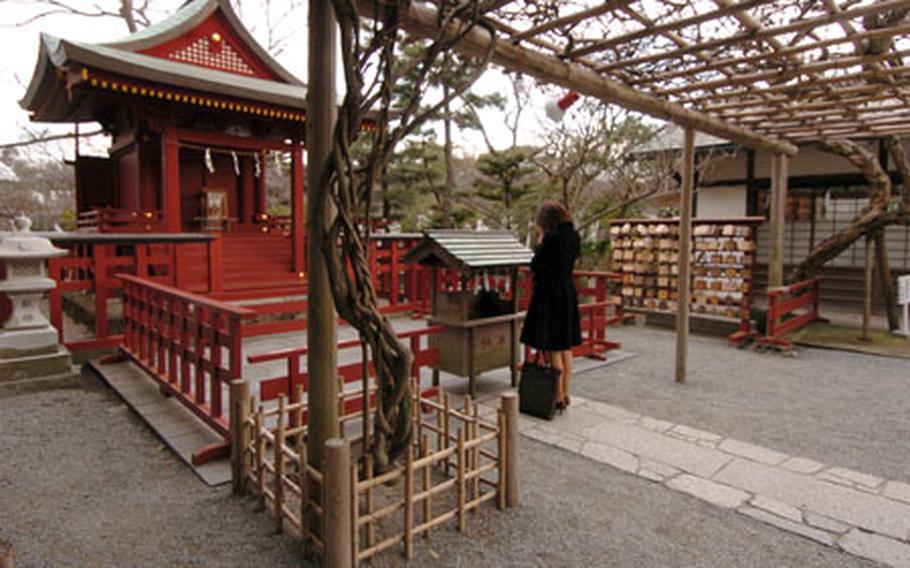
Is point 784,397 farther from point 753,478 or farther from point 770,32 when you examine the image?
point 770,32

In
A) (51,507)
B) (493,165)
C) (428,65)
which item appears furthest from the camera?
A: (493,165)

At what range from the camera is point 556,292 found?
437cm

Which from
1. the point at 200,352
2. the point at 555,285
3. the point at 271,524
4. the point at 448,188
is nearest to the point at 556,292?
the point at 555,285

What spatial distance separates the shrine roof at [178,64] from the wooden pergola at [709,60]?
6.48m

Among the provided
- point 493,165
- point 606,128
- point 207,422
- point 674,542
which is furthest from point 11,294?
point 493,165

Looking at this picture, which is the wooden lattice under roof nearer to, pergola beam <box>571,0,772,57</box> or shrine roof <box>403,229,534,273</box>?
pergola beam <box>571,0,772,57</box>

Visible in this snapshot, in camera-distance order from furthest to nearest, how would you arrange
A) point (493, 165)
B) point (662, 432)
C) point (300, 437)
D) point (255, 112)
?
point (493, 165), point (255, 112), point (662, 432), point (300, 437)

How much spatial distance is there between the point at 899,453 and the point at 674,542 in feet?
7.85

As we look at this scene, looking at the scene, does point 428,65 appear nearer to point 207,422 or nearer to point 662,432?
point 207,422

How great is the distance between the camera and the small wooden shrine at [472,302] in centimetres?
463

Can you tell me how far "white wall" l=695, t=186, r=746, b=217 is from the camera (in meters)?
11.2

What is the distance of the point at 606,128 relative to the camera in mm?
11102

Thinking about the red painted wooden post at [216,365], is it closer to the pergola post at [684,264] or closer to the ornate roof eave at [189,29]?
the pergola post at [684,264]

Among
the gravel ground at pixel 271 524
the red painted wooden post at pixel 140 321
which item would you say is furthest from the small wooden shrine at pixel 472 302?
the red painted wooden post at pixel 140 321
